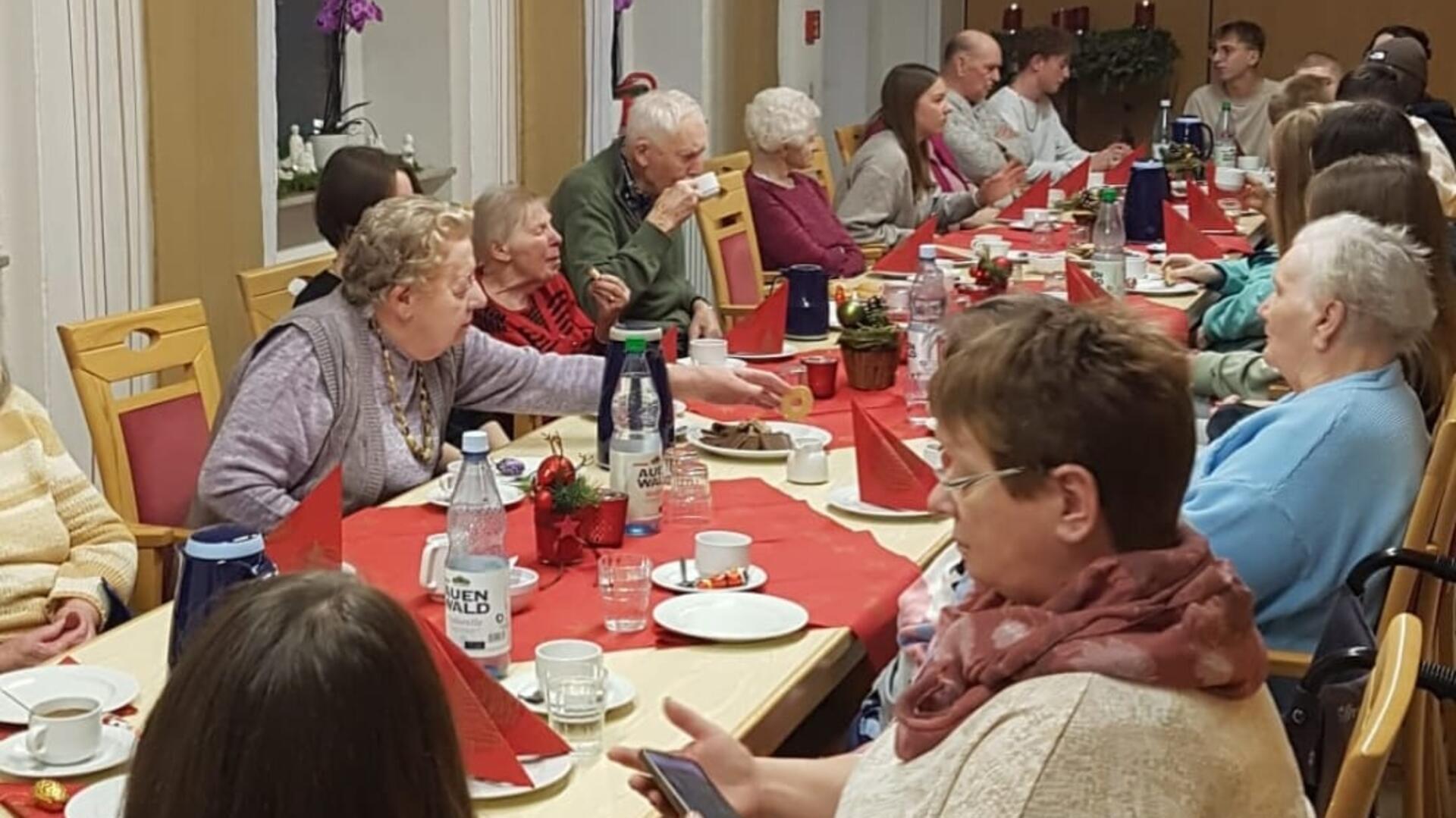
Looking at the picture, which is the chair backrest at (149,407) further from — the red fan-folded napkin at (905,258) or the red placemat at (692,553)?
the red fan-folded napkin at (905,258)

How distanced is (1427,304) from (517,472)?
137 centimetres

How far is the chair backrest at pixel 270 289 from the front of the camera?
3574 millimetres

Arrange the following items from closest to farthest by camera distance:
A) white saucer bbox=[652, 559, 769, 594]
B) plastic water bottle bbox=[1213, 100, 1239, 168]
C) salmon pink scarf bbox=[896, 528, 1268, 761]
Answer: salmon pink scarf bbox=[896, 528, 1268, 761], white saucer bbox=[652, 559, 769, 594], plastic water bottle bbox=[1213, 100, 1239, 168]

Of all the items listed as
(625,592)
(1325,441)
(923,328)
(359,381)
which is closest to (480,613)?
(625,592)

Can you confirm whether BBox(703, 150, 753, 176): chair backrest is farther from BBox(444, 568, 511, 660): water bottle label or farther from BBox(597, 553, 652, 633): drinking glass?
BBox(444, 568, 511, 660): water bottle label

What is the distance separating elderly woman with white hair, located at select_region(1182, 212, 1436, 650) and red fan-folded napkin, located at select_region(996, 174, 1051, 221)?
322 centimetres

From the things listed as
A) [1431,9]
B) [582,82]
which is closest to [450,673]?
[582,82]

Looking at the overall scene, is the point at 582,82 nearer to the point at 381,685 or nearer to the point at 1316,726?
the point at 1316,726

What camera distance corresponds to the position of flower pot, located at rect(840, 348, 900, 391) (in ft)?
11.5

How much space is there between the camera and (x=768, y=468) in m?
2.97

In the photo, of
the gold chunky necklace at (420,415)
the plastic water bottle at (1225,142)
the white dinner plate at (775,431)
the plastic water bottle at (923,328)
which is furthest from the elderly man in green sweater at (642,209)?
the plastic water bottle at (1225,142)

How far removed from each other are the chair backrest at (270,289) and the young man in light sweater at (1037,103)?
4.30 m

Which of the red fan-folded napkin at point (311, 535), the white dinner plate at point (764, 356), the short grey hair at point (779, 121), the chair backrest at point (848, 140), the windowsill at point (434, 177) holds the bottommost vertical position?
the white dinner plate at point (764, 356)

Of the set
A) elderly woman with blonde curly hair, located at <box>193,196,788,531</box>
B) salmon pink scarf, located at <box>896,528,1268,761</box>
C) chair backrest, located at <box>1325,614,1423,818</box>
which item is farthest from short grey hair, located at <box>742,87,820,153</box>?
salmon pink scarf, located at <box>896,528,1268,761</box>
